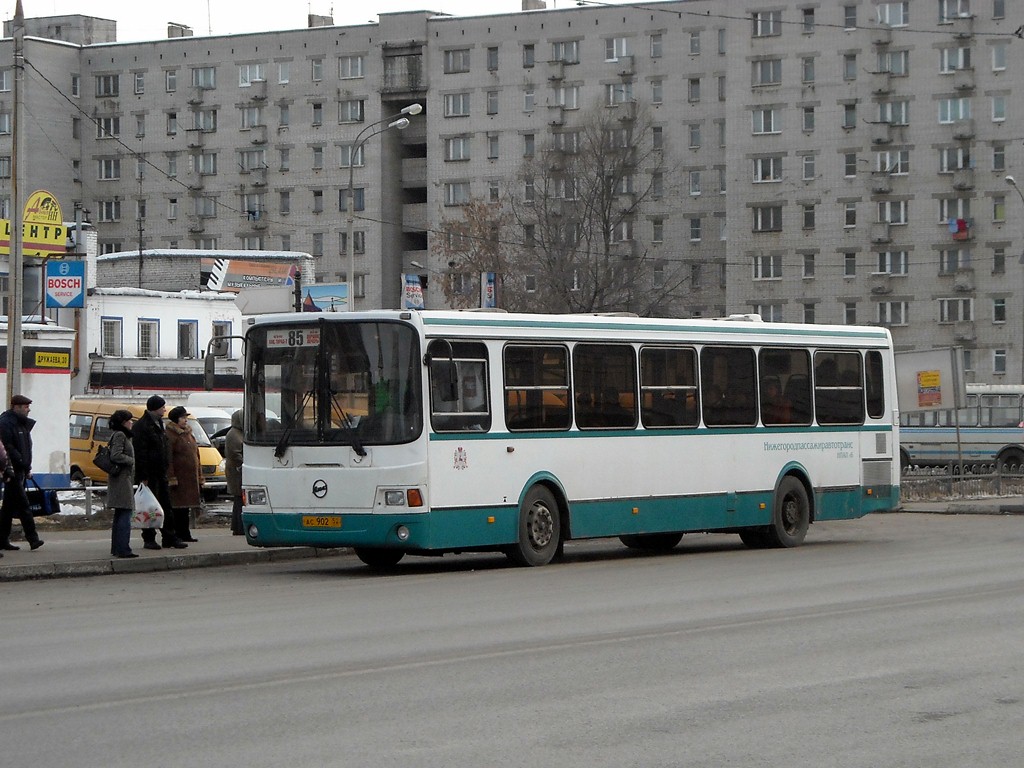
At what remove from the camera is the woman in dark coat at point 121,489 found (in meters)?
19.8

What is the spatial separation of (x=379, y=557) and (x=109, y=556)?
10.2 feet

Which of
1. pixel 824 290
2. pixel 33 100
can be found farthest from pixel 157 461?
pixel 33 100

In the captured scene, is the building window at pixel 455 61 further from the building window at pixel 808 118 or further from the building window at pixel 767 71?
the building window at pixel 808 118

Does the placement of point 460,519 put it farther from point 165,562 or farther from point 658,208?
point 658,208

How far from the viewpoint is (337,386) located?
1884 cm

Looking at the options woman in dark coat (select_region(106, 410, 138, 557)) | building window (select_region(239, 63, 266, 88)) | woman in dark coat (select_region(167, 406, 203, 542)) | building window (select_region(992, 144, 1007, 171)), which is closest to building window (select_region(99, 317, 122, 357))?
woman in dark coat (select_region(167, 406, 203, 542))

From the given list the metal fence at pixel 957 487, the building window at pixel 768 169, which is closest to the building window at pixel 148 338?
the metal fence at pixel 957 487

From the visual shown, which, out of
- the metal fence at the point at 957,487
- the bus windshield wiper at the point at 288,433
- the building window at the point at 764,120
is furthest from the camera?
the building window at the point at 764,120

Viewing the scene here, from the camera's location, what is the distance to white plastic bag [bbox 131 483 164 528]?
20.4 meters

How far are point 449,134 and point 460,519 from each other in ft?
287

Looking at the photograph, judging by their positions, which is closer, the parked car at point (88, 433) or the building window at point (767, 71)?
the parked car at point (88, 433)

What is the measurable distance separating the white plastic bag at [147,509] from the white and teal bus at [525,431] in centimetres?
163

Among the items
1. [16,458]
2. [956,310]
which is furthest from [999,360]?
[16,458]

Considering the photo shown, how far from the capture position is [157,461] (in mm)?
20875
